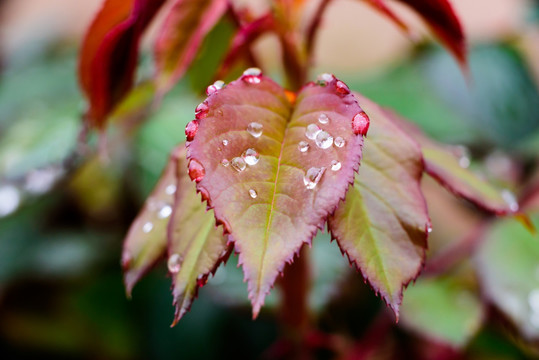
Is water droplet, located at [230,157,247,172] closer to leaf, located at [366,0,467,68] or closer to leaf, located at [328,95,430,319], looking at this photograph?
leaf, located at [328,95,430,319]

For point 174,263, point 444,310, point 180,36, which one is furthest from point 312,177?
point 444,310

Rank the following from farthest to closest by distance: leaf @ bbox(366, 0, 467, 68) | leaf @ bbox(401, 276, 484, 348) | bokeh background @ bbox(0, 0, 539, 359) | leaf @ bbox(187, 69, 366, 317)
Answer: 1. bokeh background @ bbox(0, 0, 539, 359)
2. leaf @ bbox(401, 276, 484, 348)
3. leaf @ bbox(366, 0, 467, 68)
4. leaf @ bbox(187, 69, 366, 317)

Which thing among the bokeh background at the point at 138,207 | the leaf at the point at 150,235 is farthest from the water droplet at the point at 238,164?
the bokeh background at the point at 138,207

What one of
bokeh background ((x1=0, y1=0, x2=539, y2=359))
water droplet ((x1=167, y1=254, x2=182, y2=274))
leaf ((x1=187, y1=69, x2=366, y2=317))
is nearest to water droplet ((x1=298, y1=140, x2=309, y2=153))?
leaf ((x1=187, y1=69, x2=366, y2=317))

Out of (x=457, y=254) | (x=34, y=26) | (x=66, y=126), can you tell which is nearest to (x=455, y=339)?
(x=457, y=254)

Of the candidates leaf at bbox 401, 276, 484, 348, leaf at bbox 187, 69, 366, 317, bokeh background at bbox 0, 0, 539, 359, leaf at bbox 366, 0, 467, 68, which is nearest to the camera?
leaf at bbox 187, 69, 366, 317

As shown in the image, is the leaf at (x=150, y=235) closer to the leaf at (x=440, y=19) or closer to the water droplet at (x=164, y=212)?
the water droplet at (x=164, y=212)
